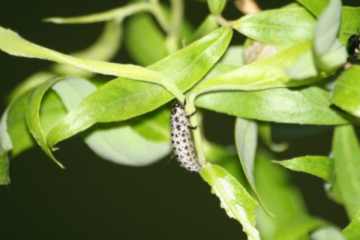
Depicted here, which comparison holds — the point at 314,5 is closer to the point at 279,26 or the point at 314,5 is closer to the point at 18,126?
the point at 279,26

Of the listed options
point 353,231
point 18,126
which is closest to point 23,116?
point 18,126

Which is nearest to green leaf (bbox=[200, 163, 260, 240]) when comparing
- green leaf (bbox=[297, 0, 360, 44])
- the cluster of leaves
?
the cluster of leaves

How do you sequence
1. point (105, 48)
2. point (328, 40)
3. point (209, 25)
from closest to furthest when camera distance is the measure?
point (328, 40), point (209, 25), point (105, 48)

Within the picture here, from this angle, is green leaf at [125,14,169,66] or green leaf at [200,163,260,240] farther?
green leaf at [125,14,169,66]

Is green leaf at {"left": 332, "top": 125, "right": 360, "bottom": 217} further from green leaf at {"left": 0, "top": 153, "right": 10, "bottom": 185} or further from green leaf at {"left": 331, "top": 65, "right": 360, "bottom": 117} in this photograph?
green leaf at {"left": 0, "top": 153, "right": 10, "bottom": 185}

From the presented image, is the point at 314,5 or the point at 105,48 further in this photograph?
the point at 105,48

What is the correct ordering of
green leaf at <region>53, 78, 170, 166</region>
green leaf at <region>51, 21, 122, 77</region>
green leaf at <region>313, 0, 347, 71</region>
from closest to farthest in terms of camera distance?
green leaf at <region>313, 0, 347, 71</region> < green leaf at <region>53, 78, 170, 166</region> < green leaf at <region>51, 21, 122, 77</region>

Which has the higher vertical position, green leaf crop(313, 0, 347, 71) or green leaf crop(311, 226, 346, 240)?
green leaf crop(313, 0, 347, 71)

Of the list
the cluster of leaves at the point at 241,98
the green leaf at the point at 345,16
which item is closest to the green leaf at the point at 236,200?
the cluster of leaves at the point at 241,98

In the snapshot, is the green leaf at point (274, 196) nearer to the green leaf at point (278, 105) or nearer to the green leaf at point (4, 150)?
the green leaf at point (278, 105)

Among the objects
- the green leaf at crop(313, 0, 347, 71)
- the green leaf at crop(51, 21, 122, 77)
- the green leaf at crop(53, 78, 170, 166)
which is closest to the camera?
the green leaf at crop(313, 0, 347, 71)
